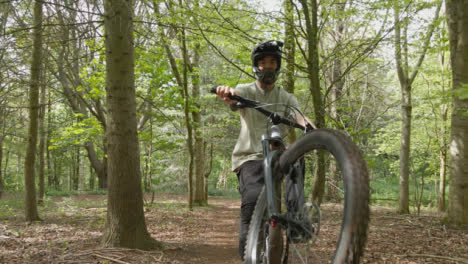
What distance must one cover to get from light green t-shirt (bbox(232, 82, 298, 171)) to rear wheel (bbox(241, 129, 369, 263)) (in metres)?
0.67

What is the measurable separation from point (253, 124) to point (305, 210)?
1344mm

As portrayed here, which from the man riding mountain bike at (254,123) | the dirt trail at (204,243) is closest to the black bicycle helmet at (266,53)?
the man riding mountain bike at (254,123)

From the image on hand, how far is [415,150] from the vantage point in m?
19.4

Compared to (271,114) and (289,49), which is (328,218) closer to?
(271,114)

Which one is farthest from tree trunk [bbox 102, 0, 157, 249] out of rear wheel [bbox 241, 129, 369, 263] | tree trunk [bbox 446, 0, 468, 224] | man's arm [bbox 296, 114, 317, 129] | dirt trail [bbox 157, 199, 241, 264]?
tree trunk [bbox 446, 0, 468, 224]

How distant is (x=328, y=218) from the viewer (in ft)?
6.54

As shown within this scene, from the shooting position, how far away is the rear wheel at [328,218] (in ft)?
4.61

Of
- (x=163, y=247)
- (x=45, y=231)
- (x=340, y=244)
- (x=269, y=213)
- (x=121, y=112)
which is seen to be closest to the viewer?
(x=340, y=244)

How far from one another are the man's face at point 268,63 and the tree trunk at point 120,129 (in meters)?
2.80

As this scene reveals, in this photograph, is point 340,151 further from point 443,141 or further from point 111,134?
point 443,141

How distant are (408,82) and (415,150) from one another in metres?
10.4

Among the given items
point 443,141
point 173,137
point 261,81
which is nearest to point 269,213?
point 261,81

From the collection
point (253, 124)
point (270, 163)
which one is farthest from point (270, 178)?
point (253, 124)

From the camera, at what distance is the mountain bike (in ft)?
4.65
